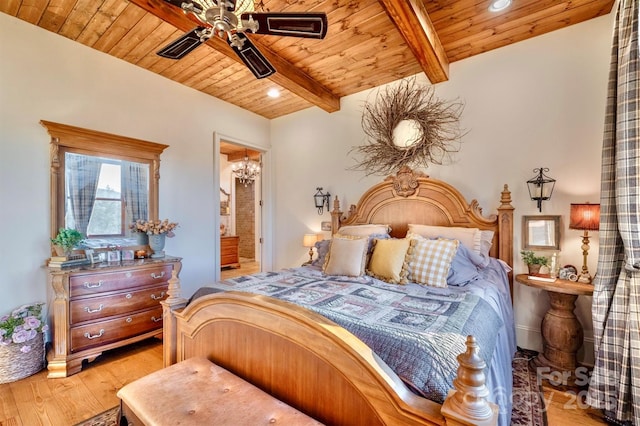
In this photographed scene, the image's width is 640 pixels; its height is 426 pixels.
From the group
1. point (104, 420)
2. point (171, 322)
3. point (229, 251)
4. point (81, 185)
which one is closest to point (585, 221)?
point (171, 322)

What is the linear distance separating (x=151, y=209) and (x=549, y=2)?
420 centimetres

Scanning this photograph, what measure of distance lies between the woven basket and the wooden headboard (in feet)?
10.3

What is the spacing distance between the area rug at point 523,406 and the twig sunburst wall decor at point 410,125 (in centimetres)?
206

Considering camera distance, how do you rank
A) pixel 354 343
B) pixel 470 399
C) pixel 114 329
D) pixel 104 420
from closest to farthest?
1. pixel 470 399
2. pixel 354 343
3. pixel 104 420
4. pixel 114 329

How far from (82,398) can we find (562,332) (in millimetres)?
3629

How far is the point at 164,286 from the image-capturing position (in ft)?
9.36

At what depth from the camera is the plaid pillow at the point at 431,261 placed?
211 cm

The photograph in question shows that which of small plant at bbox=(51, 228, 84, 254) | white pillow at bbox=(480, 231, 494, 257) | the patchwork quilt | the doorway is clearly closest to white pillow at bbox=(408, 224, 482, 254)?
white pillow at bbox=(480, 231, 494, 257)

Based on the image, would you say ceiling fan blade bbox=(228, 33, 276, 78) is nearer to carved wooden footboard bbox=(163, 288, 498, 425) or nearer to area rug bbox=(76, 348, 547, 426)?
carved wooden footboard bbox=(163, 288, 498, 425)

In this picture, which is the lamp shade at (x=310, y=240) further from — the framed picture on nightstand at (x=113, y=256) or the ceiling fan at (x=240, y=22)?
the ceiling fan at (x=240, y=22)

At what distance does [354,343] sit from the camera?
41.8 inches

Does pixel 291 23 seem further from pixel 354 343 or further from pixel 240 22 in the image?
pixel 354 343

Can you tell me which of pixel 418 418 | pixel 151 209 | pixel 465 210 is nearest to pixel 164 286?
pixel 151 209

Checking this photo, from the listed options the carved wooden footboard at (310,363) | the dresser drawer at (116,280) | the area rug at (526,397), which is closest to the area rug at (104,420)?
the carved wooden footboard at (310,363)
